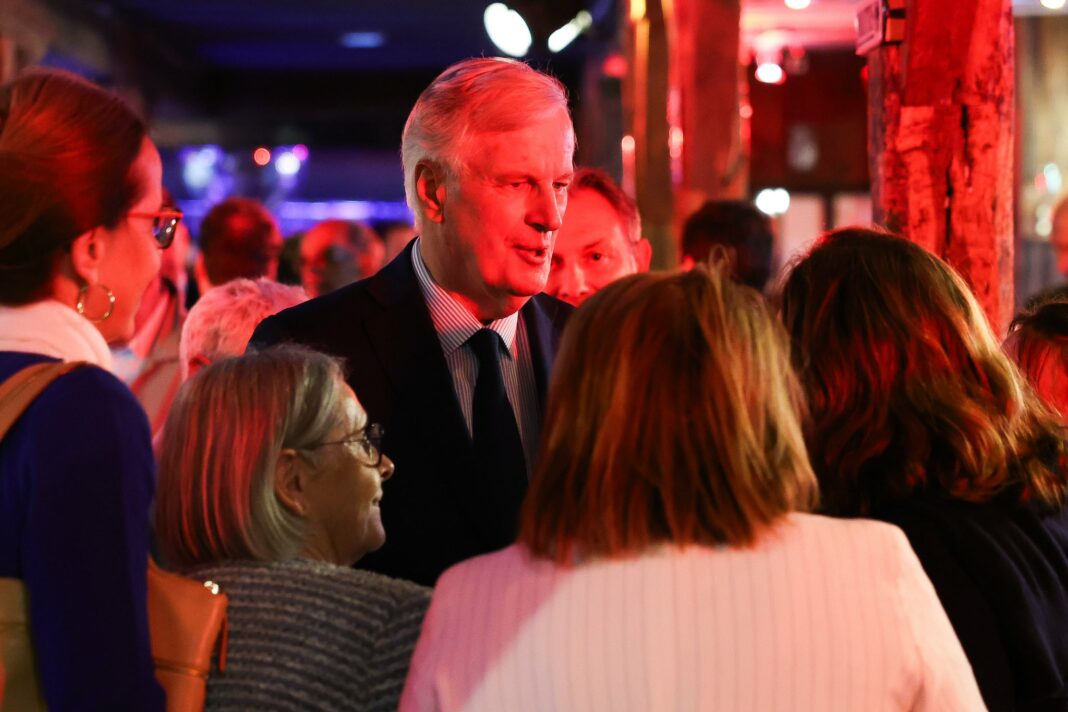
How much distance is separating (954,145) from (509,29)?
577 centimetres

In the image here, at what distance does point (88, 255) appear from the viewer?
179 centimetres

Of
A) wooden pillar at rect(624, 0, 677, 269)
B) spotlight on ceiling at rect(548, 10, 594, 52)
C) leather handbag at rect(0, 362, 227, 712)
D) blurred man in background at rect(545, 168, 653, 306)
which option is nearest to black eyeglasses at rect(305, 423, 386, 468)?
leather handbag at rect(0, 362, 227, 712)

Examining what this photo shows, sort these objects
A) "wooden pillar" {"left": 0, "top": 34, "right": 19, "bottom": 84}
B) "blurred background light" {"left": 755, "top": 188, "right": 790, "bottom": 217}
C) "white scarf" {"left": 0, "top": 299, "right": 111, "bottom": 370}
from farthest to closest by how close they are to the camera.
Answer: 1. "blurred background light" {"left": 755, "top": 188, "right": 790, "bottom": 217}
2. "wooden pillar" {"left": 0, "top": 34, "right": 19, "bottom": 84}
3. "white scarf" {"left": 0, "top": 299, "right": 111, "bottom": 370}

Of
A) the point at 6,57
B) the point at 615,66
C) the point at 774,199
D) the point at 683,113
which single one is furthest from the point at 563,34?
the point at 774,199

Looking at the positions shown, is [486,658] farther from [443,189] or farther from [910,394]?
[443,189]

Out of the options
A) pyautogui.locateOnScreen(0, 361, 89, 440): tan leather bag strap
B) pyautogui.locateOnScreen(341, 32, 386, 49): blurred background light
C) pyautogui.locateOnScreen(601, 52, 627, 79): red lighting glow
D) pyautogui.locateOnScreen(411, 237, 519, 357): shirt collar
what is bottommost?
pyautogui.locateOnScreen(411, 237, 519, 357): shirt collar

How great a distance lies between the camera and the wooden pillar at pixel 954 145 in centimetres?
326

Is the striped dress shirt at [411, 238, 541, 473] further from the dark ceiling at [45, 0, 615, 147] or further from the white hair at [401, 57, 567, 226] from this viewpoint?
the dark ceiling at [45, 0, 615, 147]

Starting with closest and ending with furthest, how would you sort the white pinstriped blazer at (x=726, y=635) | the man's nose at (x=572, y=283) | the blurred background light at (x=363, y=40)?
the white pinstriped blazer at (x=726, y=635) → the man's nose at (x=572, y=283) → the blurred background light at (x=363, y=40)

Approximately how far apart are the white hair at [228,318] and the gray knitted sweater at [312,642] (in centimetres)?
161

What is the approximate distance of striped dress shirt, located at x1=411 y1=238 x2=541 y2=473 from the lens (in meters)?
2.76

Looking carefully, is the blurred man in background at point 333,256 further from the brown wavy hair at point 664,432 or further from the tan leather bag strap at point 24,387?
the brown wavy hair at point 664,432

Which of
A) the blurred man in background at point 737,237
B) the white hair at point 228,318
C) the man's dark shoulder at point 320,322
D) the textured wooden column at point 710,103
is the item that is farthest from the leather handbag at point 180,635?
the textured wooden column at point 710,103

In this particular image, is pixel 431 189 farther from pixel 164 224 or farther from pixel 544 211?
pixel 164 224
